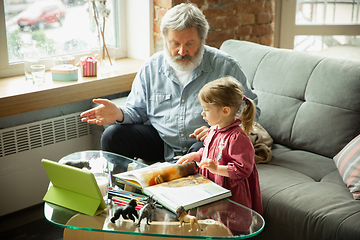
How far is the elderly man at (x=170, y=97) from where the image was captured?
1885 mm

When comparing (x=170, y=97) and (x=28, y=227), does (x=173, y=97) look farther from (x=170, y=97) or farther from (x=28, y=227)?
(x=28, y=227)

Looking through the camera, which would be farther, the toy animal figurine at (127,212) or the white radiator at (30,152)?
the white radiator at (30,152)

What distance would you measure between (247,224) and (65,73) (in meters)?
1.57

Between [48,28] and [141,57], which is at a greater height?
[48,28]

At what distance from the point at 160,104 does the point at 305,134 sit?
779 mm

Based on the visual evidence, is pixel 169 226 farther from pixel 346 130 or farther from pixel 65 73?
pixel 65 73

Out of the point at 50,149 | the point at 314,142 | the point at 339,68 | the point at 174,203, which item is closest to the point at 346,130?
the point at 314,142

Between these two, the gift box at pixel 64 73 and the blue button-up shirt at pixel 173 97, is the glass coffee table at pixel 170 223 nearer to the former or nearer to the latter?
the blue button-up shirt at pixel 173 97

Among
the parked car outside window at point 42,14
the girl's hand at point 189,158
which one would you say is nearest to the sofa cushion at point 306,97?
the girl's hand at point 189,158

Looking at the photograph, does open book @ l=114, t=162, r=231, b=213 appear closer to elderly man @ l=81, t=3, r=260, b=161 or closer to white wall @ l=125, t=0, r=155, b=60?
elderly man @ l=81, t=3, r=260, b=161

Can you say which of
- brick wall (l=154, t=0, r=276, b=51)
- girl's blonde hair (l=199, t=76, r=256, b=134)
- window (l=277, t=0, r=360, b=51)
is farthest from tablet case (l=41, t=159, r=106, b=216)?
window (l=277, t=0, r=360, b=51)

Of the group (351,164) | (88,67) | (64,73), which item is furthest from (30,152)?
(351,164)

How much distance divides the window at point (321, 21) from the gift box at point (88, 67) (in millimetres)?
1598

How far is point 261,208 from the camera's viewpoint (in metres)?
1.57
